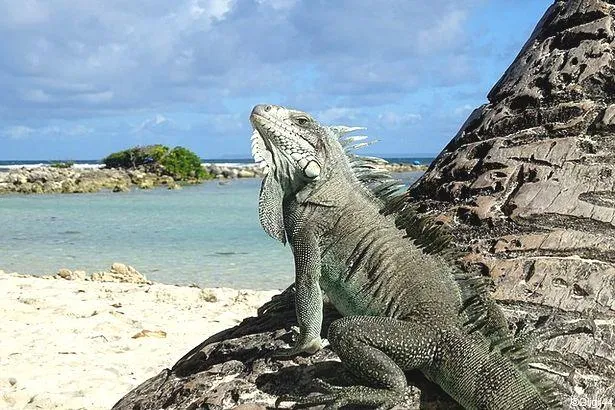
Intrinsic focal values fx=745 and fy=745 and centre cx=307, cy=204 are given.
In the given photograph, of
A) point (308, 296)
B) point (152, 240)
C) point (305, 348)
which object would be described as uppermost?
point (308, 296)

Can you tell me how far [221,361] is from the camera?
12.1ft

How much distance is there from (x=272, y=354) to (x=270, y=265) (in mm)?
13808

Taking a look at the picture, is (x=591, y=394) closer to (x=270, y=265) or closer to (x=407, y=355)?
(x=407, y=355)

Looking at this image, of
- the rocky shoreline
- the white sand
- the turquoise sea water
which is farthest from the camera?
the rocky shoreline

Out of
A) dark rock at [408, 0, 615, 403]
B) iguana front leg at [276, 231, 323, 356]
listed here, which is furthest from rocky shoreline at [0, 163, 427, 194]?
iguana front leg at [276, 231, 323, 356]

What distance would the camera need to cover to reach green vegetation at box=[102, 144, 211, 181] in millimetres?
57594

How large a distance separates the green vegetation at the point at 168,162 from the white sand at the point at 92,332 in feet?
147

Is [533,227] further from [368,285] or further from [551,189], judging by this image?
[368,285]

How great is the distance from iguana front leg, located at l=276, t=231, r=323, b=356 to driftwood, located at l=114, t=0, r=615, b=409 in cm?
7

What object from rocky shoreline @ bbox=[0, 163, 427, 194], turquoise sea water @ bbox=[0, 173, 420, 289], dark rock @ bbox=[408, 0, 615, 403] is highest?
dark rock @ bbox=[408, 0, 615, 403]

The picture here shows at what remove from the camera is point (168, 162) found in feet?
189

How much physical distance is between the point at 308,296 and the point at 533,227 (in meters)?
1.19

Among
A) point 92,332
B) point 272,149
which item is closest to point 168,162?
point 92,332

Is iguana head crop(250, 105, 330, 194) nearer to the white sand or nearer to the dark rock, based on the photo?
the dark rock
